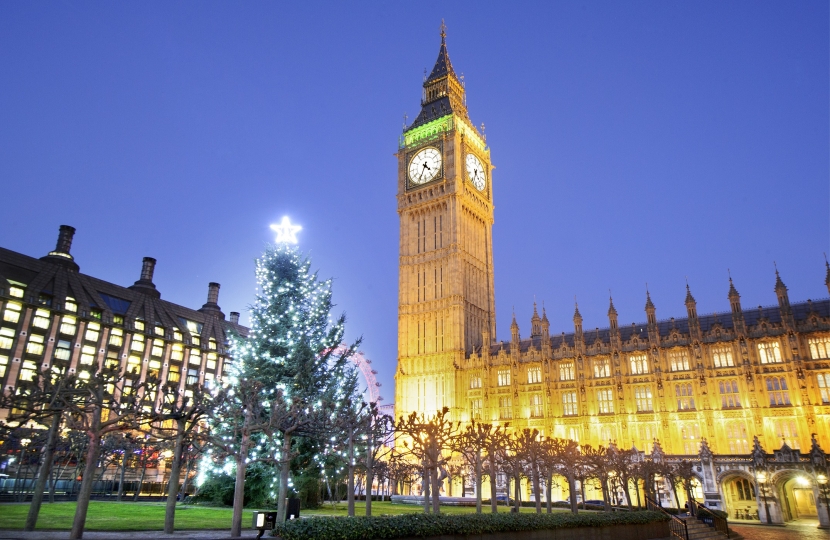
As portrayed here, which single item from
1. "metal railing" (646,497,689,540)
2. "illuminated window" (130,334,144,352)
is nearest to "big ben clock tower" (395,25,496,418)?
"metal railing" (646,497,689,540)

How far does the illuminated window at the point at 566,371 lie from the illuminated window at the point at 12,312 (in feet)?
260

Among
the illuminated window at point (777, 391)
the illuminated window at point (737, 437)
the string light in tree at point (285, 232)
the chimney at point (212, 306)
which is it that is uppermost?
the chimney at point (212, 306)

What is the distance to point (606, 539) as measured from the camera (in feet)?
107

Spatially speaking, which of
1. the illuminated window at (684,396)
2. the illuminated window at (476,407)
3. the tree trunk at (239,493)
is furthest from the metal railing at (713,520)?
the illuminated window at (476,407)

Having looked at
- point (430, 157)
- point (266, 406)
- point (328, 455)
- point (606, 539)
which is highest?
point (430, 157)

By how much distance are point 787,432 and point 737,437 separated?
4668 millimetres

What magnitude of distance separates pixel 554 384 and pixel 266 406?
50.9 meters

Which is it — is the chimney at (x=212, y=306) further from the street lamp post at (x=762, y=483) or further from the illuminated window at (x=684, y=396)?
the street lamp post at (x=762, y=483)

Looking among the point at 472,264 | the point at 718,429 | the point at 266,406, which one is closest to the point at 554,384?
the point at 718,429

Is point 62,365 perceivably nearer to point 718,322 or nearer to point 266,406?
point 266,406

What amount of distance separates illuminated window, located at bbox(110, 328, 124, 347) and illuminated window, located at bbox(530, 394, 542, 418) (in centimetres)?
7058

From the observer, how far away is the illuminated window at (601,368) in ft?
234

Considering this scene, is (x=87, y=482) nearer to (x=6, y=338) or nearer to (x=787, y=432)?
(x=787, y=432)

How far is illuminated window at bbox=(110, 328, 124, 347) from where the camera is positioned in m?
96.2
